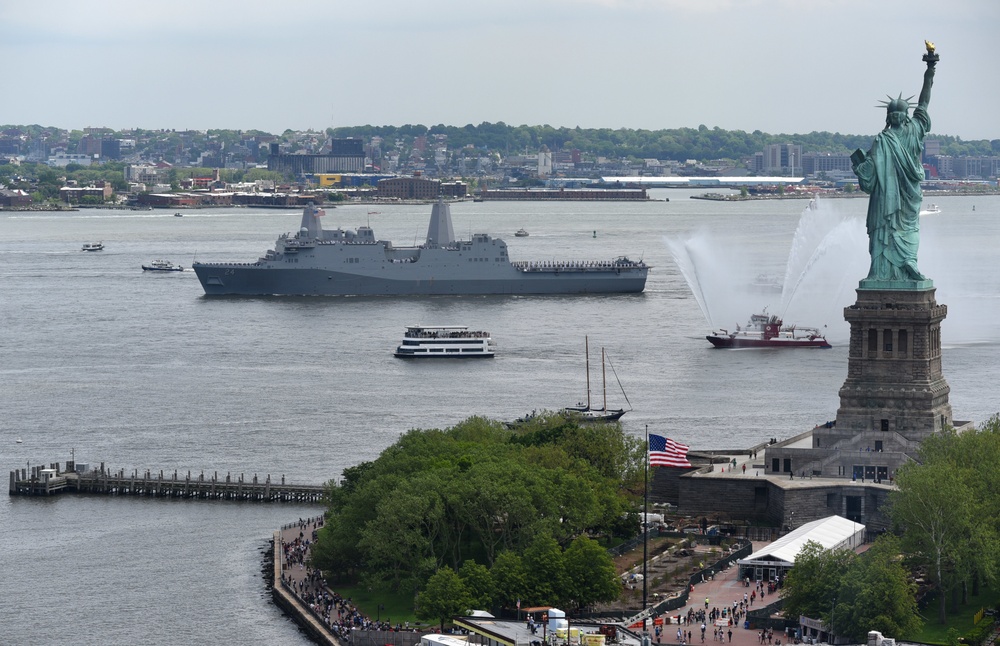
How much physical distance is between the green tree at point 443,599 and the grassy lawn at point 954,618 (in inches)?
367

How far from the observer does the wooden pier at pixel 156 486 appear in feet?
200

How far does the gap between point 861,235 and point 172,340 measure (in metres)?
35.3

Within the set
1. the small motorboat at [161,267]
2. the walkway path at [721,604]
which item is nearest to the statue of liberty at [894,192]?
the walkway path at [721,604]

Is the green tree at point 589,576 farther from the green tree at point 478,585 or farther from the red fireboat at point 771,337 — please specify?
the red fireboat at point 771,337

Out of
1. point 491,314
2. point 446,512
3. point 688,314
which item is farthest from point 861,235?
point 446,512

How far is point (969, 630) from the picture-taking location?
40938mm

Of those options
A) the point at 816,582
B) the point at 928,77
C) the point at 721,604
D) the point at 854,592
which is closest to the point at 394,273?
the point at 928,77

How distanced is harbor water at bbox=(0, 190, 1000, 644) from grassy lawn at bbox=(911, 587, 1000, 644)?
14.0m

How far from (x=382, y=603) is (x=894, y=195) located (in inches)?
674

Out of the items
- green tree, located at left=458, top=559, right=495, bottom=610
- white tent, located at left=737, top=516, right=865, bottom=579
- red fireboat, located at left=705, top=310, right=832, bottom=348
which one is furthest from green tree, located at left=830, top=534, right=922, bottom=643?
red fireboat, located at left=705, top=310, right=832, bottom=348

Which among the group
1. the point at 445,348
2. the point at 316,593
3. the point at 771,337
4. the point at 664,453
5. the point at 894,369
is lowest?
the point at 316,593

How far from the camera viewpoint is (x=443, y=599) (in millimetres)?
42375

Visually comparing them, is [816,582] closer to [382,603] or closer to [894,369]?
[382,603]

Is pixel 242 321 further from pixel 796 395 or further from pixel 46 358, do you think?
pixel 796 395
